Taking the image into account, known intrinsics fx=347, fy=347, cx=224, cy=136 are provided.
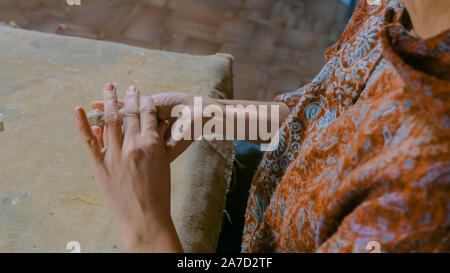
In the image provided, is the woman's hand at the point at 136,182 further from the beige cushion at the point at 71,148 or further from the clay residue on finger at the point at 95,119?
the beige cushion at the point at 71,148

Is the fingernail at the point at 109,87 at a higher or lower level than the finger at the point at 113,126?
higher

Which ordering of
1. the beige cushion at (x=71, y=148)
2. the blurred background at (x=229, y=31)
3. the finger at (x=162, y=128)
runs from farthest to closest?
the blurred background at (x=229, y=31) < the beige cushion at (x=71, y=148) < the finger at (x=162, y=128)

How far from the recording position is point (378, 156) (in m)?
0.43

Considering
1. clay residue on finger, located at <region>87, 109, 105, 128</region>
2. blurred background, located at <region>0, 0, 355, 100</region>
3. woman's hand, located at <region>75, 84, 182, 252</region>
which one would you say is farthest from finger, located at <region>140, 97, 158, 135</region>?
blurred background, located at <region>0, 0, 355, 100</region>

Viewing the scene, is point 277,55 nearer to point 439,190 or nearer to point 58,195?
point 58,195

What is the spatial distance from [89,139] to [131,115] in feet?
0.28

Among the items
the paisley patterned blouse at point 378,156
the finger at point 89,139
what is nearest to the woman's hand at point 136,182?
the finger at point 89,139

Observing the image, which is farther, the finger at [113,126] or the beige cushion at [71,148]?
the beige cushion at [71,148]

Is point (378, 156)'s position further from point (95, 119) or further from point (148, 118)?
point (95, 119)

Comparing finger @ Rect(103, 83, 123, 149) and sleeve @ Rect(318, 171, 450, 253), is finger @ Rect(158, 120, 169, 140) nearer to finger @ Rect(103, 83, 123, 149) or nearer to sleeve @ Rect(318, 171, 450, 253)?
finger @ Rect(103, 83, 123, 149)

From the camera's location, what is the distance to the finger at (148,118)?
62cm

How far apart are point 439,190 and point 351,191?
10 cm

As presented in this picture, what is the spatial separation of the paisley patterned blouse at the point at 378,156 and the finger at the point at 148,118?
275mm
